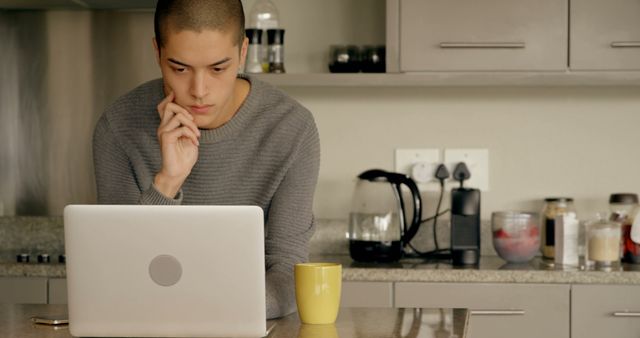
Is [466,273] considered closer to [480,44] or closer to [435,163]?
[435,163]

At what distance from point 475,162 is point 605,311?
2.39ft

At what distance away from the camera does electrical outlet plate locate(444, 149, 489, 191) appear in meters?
3.45

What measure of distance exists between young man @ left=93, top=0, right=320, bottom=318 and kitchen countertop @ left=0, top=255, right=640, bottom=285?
32.9 inches

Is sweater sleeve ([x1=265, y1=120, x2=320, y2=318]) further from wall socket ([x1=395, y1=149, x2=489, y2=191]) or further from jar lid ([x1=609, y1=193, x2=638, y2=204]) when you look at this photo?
jar lid ([x1=609, y1=193, x2=638, y2=204])

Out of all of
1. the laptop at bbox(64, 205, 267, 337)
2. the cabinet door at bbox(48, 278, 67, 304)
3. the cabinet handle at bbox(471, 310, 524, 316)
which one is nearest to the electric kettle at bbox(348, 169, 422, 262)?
the cabinet handle at bbox(471, 310, 524, 316)

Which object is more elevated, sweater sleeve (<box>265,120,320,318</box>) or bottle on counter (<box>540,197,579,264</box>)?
sweater sleeve (<box>265,120,320,318</box>)

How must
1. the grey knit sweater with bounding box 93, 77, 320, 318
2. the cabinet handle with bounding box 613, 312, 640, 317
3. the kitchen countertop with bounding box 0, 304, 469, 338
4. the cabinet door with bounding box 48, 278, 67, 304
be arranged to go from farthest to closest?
the cabinet door with bounding box 48, 278, 67, 304
the cabinet handle with bounding box 613, 312, 640, 317
the grey knit sweater with bounding box 93, 77, 320, 318
the kitchen countertop with bounding box 0, 304, 469, 338

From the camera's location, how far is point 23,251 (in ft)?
11.3

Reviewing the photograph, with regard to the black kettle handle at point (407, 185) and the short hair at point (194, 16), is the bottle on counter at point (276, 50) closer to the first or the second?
the black kettle handle at point (407, 185)

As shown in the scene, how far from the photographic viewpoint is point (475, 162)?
346 centimetres

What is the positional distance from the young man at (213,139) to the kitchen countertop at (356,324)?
12cm

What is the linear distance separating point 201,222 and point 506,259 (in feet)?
5.96

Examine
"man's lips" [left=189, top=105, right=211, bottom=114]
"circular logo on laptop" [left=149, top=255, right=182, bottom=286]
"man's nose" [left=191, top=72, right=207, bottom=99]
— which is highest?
"man's nose" [left=191, top=72, right=207, bottom=99]

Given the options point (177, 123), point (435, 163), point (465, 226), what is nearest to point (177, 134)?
point (177, 123)
